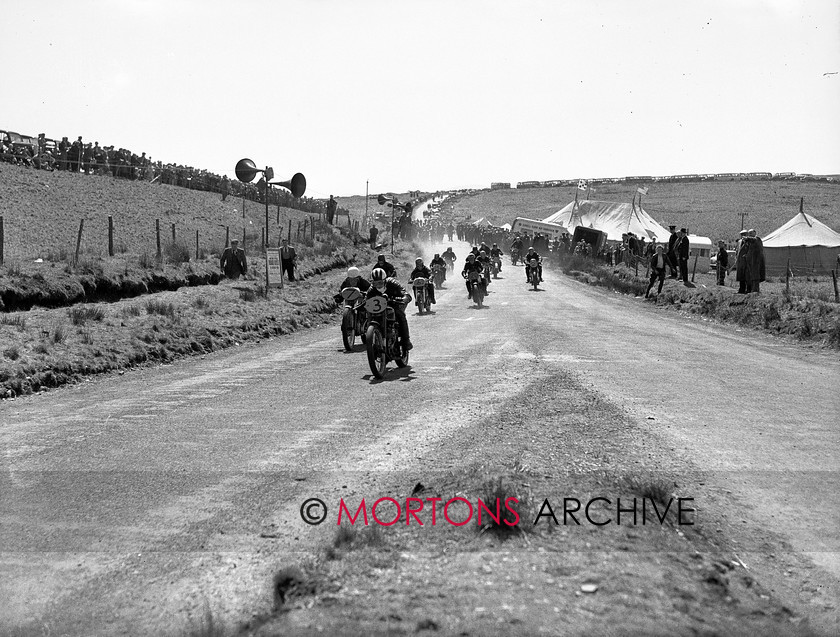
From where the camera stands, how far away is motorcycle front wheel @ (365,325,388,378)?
36.3 ft

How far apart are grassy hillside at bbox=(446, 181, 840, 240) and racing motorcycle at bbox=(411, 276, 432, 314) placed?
179ft

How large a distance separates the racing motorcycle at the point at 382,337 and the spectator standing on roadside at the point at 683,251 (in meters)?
17.9

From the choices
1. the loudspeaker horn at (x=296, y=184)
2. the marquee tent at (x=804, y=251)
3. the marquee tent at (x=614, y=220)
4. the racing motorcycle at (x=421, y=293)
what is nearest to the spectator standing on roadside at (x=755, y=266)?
the racing motorcycle at (x=421, y=293)

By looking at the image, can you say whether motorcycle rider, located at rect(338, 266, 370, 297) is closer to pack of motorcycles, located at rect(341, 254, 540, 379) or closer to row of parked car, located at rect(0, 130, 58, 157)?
pack of motorcycles, located at rect(341, 254, 540, 379)

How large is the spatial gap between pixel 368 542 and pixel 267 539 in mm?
819

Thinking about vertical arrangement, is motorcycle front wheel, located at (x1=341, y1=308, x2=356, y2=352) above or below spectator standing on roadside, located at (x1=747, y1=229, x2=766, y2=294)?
below

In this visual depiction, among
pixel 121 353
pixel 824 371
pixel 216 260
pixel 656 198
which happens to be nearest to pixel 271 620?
pixel 121 353

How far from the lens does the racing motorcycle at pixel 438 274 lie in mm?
32300

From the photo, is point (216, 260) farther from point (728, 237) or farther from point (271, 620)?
point (728, 237)

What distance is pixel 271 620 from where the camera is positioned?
3672 mm

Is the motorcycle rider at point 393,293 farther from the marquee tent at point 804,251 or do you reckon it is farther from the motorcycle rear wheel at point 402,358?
the marquee tent at point 804,251

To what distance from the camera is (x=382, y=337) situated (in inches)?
456

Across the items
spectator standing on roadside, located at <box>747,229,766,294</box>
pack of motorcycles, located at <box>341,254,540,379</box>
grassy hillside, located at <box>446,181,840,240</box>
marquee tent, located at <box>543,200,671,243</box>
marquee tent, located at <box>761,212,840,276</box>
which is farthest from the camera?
grassy hillside, located at <box>446,181,840,240</box>

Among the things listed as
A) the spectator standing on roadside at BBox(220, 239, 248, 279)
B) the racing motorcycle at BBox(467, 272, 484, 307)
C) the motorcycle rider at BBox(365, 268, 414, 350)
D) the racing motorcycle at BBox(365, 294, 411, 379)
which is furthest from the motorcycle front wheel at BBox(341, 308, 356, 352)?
Answer: the racing motorcycle at BBox(467, 272, 484, 307)
